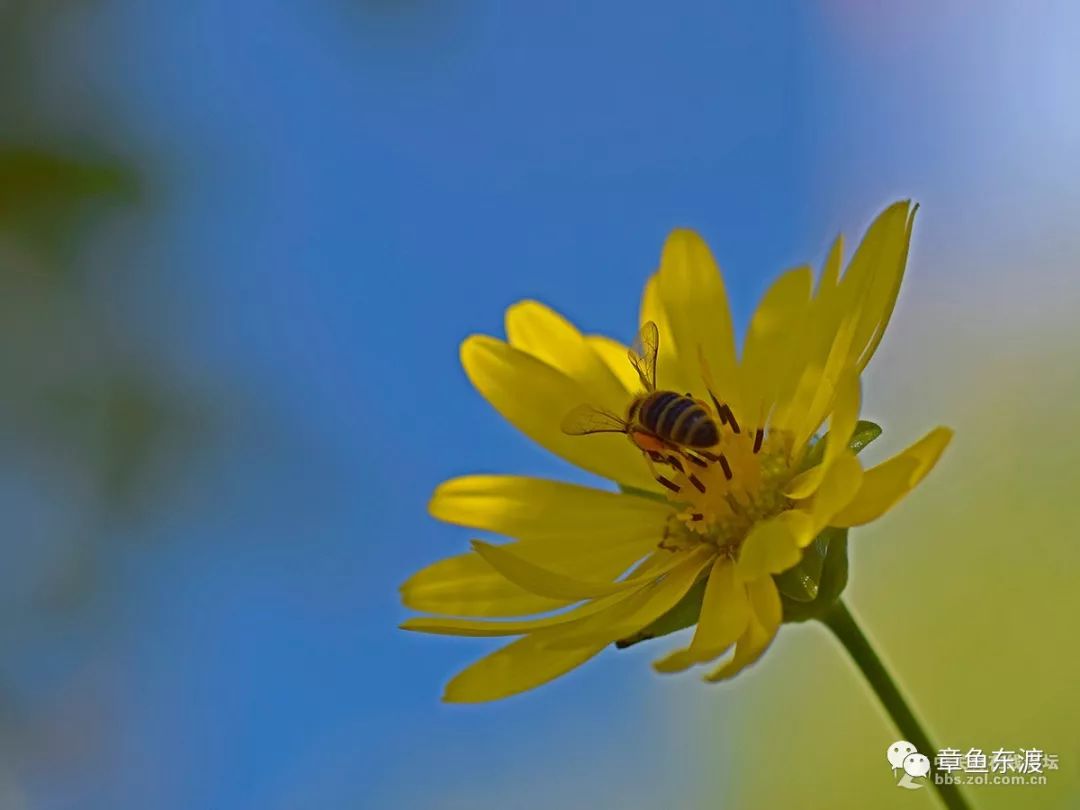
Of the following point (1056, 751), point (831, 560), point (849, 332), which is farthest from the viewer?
point (1056, 751)

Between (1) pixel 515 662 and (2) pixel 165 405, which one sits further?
(2) pixel 165 405

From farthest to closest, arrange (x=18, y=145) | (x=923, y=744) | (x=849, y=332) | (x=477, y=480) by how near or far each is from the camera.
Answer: (x=18, y=145) → (x=477, y=480) → (x=849, y=332) → (x=923, y=744)

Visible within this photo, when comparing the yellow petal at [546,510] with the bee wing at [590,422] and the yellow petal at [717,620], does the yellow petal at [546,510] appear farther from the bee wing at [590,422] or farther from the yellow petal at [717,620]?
the yellow petal at [717,620]

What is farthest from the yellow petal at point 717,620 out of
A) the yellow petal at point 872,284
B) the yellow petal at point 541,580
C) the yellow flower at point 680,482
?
the yellow petal at point 872,284

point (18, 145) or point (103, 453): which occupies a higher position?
point (18, 145)

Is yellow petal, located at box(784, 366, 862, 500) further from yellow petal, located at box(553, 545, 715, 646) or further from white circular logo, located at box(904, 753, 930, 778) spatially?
white circular logo, located at box(904, 753, 930, 778)

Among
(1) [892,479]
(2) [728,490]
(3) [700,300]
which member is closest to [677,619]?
(2) [728,490]

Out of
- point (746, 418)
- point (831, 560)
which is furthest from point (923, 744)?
point (746, 418)

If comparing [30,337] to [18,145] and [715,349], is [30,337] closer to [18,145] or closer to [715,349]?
[18,145]
